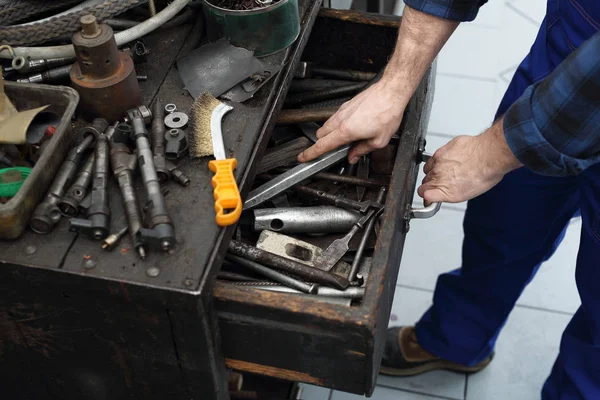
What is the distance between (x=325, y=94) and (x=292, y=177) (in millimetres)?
309

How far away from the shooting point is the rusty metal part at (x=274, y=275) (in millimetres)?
1128

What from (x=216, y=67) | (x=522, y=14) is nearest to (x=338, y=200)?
(x=216, y=67)

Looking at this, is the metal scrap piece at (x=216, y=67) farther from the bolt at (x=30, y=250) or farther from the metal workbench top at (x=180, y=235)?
the bolt at (x=30, y=250)

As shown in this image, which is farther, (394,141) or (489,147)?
(394,141)

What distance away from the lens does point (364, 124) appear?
4.13 feet

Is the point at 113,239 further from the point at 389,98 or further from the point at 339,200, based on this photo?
the point at 389,98

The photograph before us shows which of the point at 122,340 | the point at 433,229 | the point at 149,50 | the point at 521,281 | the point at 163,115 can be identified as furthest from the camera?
the point at 433,229

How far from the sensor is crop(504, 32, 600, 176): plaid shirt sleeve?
3.49 ft

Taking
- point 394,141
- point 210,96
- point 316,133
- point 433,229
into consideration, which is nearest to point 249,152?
point 210,96

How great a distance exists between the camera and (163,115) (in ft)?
3.91

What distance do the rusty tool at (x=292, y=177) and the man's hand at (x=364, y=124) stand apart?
0.04 feet

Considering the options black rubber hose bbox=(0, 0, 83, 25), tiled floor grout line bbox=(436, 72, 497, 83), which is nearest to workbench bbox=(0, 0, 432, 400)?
black rubber hose bbox=(0, 0, 83, 25)

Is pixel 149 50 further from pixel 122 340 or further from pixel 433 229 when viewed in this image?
pixel 433 229

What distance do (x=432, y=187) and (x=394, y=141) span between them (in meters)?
0.19
